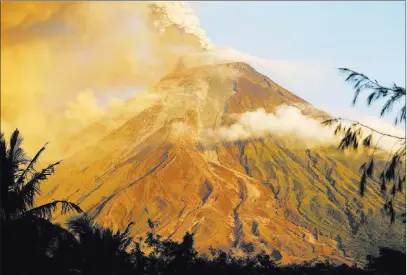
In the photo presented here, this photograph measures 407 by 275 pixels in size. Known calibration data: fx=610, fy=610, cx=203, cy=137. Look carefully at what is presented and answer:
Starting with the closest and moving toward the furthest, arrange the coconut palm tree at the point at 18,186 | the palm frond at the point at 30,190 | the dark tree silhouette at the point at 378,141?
the dark tree silhouette at the point at 378,141 < the coconut palm tree at the point at 18,186 < the palm frond at the point at 30,190

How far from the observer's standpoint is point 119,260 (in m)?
19.7

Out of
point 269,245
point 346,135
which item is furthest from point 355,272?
point 269,245

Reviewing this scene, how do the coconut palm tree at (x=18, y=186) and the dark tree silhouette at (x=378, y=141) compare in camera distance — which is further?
the coconut palm tree at (x=18, y=186)

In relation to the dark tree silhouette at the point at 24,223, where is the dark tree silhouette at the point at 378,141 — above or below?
above

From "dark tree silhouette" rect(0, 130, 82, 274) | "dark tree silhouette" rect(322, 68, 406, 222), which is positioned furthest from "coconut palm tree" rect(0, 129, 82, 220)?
"dark tree silhouette" rect(322, 68, 406, 222)

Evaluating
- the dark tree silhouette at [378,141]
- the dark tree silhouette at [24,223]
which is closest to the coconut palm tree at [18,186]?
the dark tree silhouette at [24,223]

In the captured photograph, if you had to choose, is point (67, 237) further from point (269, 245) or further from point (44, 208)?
point (269, 245)

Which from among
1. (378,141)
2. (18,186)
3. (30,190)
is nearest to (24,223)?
(30,190)

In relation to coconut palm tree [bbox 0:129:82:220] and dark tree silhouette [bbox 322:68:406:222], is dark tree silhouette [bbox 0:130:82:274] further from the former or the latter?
dark tree silhouette [bbox 322:68:406:222]

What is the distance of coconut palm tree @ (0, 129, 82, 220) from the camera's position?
1395 centimetres

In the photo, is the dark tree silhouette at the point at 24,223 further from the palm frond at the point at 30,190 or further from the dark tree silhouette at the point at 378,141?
the dark tree silhouette at the point at 378,141

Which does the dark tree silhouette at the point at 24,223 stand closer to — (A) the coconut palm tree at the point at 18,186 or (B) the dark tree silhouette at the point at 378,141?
(A) the coconut palm tree at the point at 18,186

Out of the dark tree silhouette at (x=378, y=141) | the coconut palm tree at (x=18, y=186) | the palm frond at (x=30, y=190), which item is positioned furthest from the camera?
the palm frond at (x=30, y=190)

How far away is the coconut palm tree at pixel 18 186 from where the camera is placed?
549 inches
